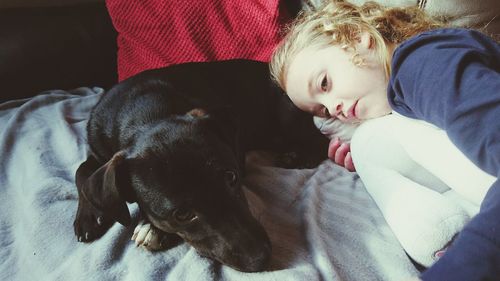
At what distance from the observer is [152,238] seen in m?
1.21

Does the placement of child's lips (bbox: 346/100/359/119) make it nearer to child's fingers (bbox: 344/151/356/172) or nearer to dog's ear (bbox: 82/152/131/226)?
child's fingers (bbox: 344/151/356/172)

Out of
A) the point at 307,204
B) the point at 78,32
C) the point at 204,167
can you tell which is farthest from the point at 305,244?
the point at 78,32

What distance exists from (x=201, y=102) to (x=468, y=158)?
865 millimetres

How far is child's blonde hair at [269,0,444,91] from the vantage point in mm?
1451

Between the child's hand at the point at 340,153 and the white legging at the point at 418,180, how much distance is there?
145 mm

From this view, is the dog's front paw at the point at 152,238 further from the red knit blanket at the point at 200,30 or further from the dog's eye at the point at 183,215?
the red knit blanket at the point at 200,30

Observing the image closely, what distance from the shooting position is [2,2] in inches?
87.4

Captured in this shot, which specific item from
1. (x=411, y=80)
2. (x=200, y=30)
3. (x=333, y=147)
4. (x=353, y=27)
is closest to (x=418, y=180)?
(x=411, y=80)

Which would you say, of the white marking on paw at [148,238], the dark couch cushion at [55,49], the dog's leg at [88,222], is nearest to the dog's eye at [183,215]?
the white marking on paw at [148,238]

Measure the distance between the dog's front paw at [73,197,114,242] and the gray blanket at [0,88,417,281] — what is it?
0.02 metres

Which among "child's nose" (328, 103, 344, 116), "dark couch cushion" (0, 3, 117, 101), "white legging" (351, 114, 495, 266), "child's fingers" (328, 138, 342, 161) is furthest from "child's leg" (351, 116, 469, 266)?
"dark couch cushion" (0, 3, 117, 101)

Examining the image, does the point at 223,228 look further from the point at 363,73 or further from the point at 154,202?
the point at 363,73

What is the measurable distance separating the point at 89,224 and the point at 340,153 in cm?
84

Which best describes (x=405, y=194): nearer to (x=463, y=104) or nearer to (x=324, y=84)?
(x=463, y=104)
